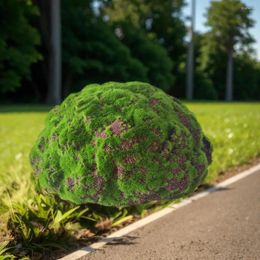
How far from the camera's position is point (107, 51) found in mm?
37438

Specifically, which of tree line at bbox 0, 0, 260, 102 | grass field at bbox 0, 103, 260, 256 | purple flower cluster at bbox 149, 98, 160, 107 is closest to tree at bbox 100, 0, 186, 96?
tree line at bbox 0, 0, 260, 102

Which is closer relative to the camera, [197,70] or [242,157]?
[242,157]

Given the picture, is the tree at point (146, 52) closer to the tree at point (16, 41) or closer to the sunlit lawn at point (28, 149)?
the tree at point (16, 41)

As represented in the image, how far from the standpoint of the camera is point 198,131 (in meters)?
4.32

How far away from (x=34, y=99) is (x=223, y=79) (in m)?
29.4

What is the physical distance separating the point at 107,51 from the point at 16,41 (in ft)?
27.7

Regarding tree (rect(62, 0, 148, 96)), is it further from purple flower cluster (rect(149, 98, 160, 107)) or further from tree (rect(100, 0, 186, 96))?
purple flower cluster (rect(149, 98, 160, 107))

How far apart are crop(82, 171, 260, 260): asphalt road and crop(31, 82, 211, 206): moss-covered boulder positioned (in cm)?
51

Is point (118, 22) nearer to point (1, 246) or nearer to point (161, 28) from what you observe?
point (161, 28)

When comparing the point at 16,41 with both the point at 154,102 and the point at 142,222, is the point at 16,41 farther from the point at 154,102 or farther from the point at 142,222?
the point at 154,102

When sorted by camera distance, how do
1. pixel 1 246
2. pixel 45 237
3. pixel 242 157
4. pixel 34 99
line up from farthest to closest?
pixel 34 99
pixel 242 157
pixel 45 237
pixel 1 246

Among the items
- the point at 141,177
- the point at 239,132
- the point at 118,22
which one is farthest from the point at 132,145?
the point at 118,22

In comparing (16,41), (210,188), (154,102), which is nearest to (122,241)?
(154,102)

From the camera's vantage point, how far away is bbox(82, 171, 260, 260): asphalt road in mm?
4039
